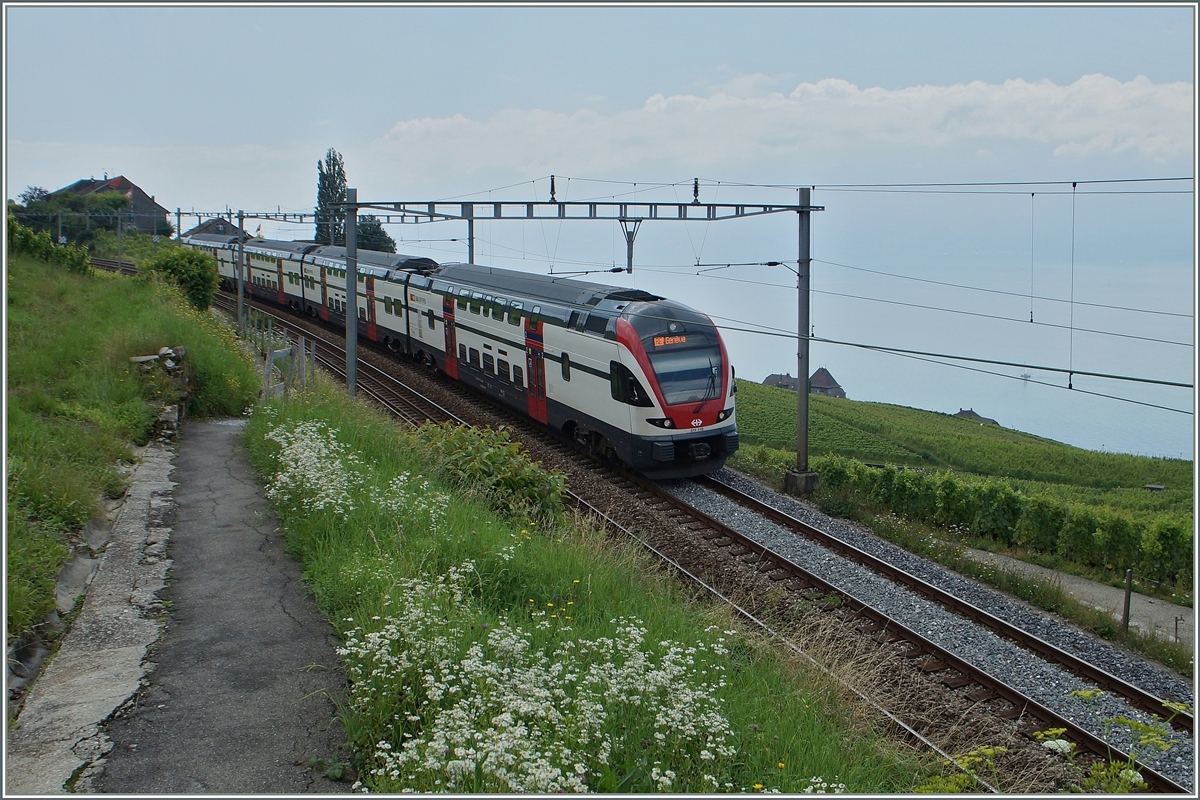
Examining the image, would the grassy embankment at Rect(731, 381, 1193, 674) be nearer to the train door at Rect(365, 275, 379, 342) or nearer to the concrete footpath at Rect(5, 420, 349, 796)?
the concrete footpath at Rect(5, 420, 349, 796)

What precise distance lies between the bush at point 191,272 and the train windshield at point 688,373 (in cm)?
1876

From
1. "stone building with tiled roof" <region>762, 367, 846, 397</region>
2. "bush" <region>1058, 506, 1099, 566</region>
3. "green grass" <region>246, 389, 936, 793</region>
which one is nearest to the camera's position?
"green grass" <region>246, 389, 936, 793</region>

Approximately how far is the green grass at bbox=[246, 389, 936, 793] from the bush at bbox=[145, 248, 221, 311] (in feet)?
67.8

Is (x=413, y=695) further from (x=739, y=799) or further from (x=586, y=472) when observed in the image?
(x=586, y=472)

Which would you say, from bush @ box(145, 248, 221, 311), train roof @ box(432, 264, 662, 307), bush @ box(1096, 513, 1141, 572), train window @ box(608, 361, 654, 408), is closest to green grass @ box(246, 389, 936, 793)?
train window @ box(608, 361, 654, 408)

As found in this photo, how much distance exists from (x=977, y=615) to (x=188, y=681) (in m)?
8.65

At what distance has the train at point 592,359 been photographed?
50.0 feet

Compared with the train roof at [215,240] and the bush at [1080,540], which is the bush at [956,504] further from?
the train roof at [215,240]

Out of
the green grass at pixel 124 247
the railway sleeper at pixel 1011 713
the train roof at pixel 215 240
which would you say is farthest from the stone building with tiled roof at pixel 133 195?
the railway sleeper at pixel 1011 713

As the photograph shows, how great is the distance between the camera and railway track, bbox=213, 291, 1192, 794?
28.0 feet

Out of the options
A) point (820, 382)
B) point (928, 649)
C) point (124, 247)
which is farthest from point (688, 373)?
point (820, 382)

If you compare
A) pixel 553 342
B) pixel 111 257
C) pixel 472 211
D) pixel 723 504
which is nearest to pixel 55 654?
pixel 723 504

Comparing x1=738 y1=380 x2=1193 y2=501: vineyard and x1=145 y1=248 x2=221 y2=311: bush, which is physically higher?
x1=145 y1=248 x2=221 y2=311: bush

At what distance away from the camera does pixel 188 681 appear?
20.9 feet
